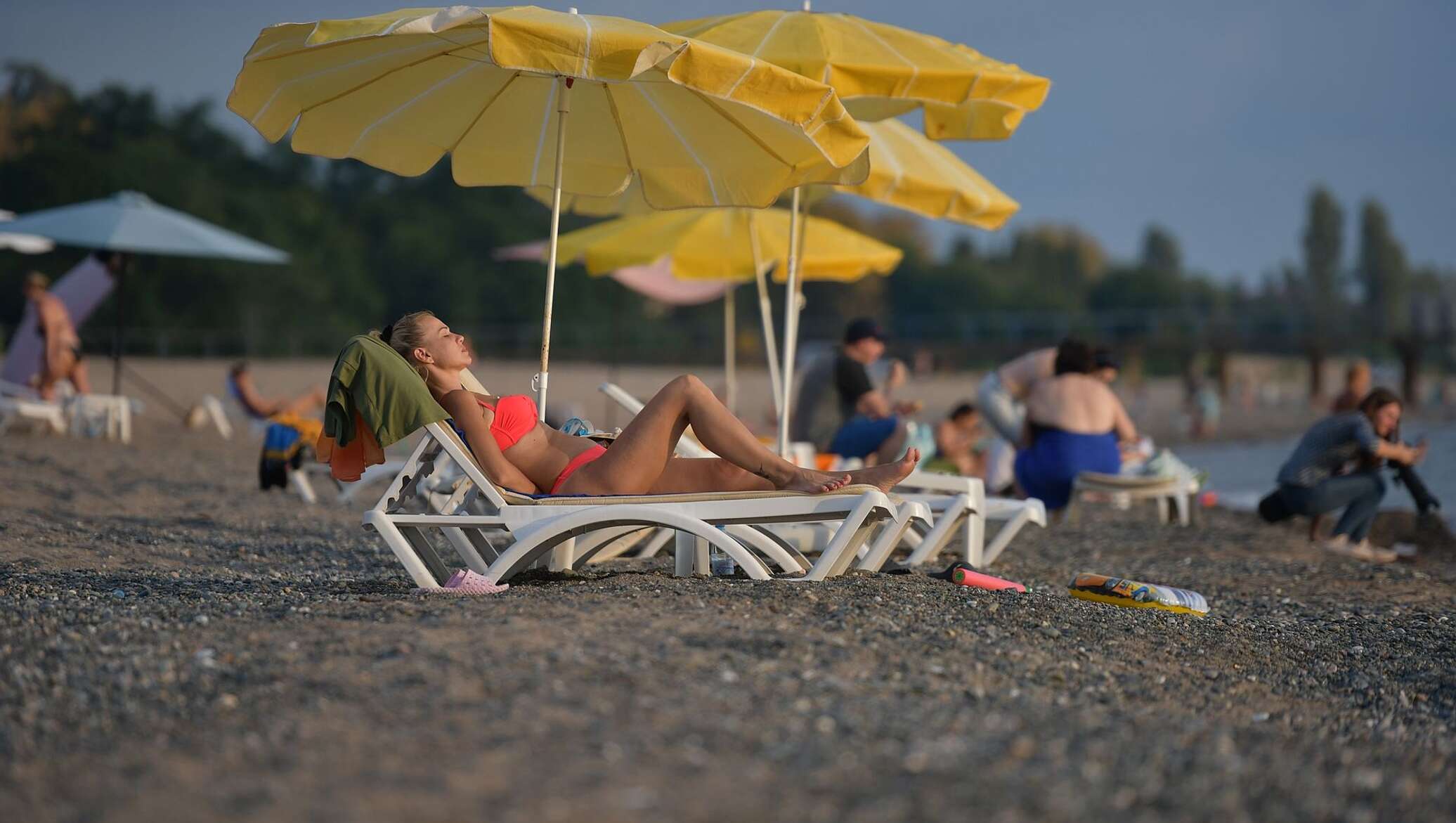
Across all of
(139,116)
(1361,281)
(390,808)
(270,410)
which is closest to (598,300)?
(139,116)

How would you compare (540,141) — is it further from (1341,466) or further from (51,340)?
(51,340)

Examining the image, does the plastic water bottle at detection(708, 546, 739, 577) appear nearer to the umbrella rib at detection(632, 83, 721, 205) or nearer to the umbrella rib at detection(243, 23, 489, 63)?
the umbrella rib at detection(632, 83, 721, 205)

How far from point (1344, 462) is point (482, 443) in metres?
5.24

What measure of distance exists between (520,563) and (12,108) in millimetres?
38233

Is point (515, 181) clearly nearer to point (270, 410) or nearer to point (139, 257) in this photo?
point (270, 410)

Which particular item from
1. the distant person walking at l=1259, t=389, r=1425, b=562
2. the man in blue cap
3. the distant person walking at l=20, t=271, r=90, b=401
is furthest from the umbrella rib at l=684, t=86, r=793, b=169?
the distant person walking at l=20, t=271, r=90, b=401

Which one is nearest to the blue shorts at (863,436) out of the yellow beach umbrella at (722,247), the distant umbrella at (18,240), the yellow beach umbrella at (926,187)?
the yellow beach umbrella at (926,187)

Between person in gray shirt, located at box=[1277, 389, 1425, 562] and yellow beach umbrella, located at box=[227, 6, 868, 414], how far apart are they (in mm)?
3856

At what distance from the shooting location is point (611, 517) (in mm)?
3758

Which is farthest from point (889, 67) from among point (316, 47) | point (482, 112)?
point (316, 47)

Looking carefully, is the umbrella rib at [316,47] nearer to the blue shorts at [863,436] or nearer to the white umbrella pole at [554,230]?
the white umbrella pole at [554,230]

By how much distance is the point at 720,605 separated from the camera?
346 cm

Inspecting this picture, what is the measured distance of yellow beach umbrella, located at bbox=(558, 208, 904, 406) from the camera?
9.32 m

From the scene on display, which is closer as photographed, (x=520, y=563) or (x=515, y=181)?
(x=520, y=563)
